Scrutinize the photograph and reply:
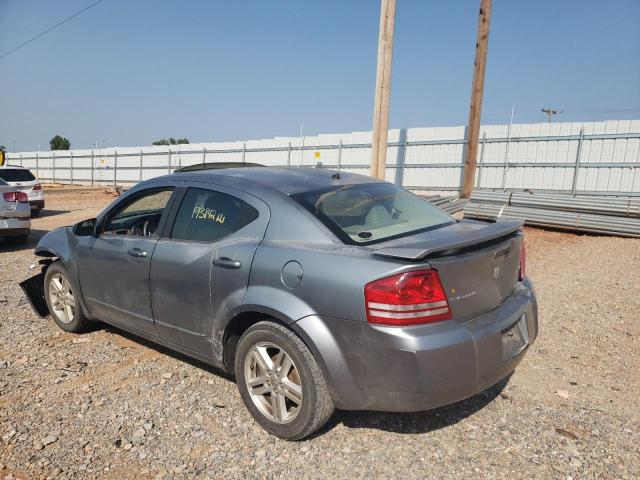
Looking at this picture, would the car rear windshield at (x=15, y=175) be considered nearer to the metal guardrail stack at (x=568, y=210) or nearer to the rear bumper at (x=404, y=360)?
the metal guardrail stack at (x=568, y=210)

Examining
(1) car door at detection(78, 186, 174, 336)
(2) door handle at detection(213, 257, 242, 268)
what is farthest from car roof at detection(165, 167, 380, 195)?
(2) door handle at detection(213, 257, 242, 268)

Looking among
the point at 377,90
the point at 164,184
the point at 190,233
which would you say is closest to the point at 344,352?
the point at 190,233

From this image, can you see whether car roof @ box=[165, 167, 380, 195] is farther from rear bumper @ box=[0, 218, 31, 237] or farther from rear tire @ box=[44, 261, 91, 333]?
rear bumper @ box=[0, 218, 31, 237]

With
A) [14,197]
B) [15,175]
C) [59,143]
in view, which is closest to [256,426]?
[14,197]

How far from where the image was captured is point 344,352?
2568mm

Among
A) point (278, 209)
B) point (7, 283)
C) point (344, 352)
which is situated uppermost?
point (278, 209)

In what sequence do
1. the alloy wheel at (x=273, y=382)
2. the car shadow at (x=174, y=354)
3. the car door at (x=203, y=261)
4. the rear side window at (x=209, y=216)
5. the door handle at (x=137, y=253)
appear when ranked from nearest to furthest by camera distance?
the alloy wheel at (x=273, y=382) < the car door at (x=203, y=261) < the rear side window at (x=209, y=216) < the door handle at (x=137, y=253) < the car shadow at (x=174, y=354)

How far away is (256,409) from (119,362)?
5.24 ft

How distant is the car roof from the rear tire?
5.44ft

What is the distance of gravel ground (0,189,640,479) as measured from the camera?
266cm

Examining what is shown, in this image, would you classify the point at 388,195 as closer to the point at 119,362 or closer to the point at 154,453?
the point at 154,453

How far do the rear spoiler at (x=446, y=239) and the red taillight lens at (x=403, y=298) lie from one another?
0.34 ft

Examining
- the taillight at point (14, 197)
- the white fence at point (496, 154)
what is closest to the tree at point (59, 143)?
the white fence at point (496, 154)

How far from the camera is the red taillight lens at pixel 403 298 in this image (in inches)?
96.1
